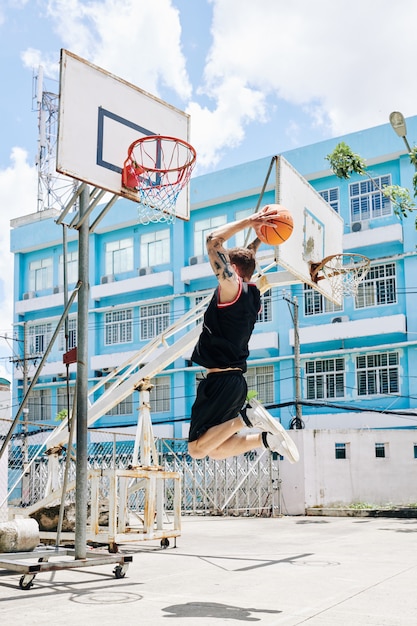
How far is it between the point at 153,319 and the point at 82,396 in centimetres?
2903

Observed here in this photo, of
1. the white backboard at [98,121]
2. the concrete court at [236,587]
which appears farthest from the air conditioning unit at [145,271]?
the white backboard at [98,121]

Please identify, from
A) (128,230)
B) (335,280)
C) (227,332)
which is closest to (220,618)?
(227,332)

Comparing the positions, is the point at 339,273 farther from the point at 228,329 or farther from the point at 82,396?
the point at 228,329

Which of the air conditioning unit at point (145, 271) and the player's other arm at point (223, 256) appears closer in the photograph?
the player's other arm at point (223, 256)

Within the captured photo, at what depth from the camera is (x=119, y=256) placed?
39.3 metres

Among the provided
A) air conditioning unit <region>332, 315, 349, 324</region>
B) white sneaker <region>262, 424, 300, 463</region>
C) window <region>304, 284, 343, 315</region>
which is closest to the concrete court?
white sneaker <region>262, 424, 300, 463</region>

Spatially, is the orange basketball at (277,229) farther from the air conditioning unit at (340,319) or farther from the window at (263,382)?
the window at (263,382)

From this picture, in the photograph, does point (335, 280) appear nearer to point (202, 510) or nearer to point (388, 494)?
point (202, 510)

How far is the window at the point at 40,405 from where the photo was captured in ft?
134

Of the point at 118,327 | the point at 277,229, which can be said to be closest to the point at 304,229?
the point at 277,229

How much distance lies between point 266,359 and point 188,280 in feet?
19.2

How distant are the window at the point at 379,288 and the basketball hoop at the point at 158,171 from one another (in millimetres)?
22576

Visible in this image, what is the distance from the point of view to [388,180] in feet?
102

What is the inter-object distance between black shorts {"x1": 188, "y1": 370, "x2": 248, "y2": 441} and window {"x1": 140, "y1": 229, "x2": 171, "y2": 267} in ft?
103
